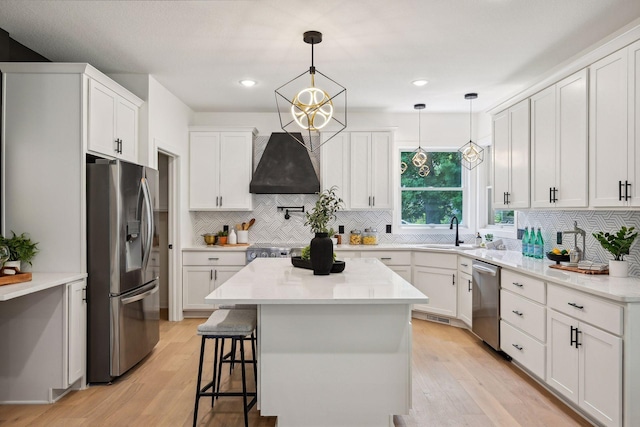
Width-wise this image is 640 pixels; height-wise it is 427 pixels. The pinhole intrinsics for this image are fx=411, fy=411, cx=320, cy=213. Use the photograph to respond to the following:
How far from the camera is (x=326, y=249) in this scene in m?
2.85

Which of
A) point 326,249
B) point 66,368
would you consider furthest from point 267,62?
point 66,368

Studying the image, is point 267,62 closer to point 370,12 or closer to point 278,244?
point 370,12

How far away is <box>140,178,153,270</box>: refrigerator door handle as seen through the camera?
354 centimetres

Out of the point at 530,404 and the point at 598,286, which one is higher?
the point at 598,286

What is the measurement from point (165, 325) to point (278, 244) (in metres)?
1.66

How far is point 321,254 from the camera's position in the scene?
112 inches

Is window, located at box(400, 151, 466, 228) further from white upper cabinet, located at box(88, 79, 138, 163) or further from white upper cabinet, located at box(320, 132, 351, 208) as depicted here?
white upper cabinet, located at box(88, 79, 138, 163)

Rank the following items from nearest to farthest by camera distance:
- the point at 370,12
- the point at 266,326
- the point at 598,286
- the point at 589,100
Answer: the point at 266,326 → the point at 598,286 → the point at 370,12 → the point at 589,100

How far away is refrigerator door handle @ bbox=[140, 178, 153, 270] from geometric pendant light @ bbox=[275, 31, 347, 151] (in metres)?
1.30

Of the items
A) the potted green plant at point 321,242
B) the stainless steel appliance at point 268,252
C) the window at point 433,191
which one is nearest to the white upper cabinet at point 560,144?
the potted green plant at point 321,242

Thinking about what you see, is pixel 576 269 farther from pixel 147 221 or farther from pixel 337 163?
pixel 147 221

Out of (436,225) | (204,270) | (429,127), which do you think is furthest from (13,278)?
(429,127)

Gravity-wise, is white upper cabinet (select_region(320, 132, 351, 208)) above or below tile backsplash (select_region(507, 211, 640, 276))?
above

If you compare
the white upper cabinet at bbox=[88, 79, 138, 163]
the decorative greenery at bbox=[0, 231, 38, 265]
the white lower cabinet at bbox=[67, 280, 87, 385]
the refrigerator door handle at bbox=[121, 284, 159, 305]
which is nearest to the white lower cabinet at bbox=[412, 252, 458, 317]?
the refrigerator door handle at bbox=[121, 284, 159, 305]
